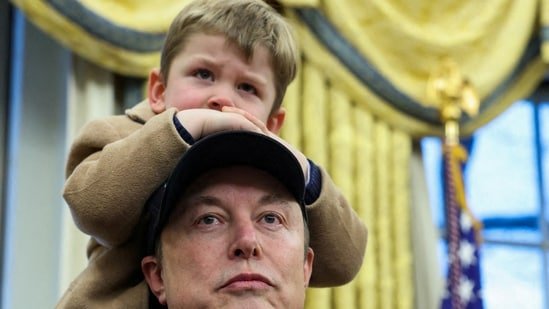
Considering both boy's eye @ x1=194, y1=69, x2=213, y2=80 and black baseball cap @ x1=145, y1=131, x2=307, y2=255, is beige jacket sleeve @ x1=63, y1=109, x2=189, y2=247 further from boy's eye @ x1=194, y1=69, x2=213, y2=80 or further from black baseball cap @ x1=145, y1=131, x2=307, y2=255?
boy's eye @ x1=194, y1=69, x2=213, y2=80

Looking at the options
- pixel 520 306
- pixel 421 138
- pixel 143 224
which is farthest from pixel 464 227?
pixel 143 224

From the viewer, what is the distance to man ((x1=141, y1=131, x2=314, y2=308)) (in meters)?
1.62

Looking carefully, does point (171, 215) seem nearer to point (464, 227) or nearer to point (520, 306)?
point (464, 227)

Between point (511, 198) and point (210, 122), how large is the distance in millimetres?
3160

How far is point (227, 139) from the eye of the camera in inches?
65.2

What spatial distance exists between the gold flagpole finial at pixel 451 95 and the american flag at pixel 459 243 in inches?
3.2

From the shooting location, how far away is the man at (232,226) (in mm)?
1625

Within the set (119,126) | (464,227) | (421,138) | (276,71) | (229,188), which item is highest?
(421,138)

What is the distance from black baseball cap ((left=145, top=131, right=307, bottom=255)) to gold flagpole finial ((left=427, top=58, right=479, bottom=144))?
95.4 inches

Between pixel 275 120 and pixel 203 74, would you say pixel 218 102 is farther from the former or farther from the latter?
pixel 275 120

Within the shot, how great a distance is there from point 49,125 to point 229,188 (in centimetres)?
190

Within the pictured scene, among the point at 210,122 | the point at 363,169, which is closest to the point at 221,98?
the point at 210,122

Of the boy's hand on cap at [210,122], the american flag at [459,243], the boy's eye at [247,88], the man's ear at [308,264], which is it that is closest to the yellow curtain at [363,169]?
the american flag at [459,243]

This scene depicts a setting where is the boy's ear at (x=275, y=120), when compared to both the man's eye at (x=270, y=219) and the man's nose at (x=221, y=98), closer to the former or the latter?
the man's nose at (x=221, y=98)
